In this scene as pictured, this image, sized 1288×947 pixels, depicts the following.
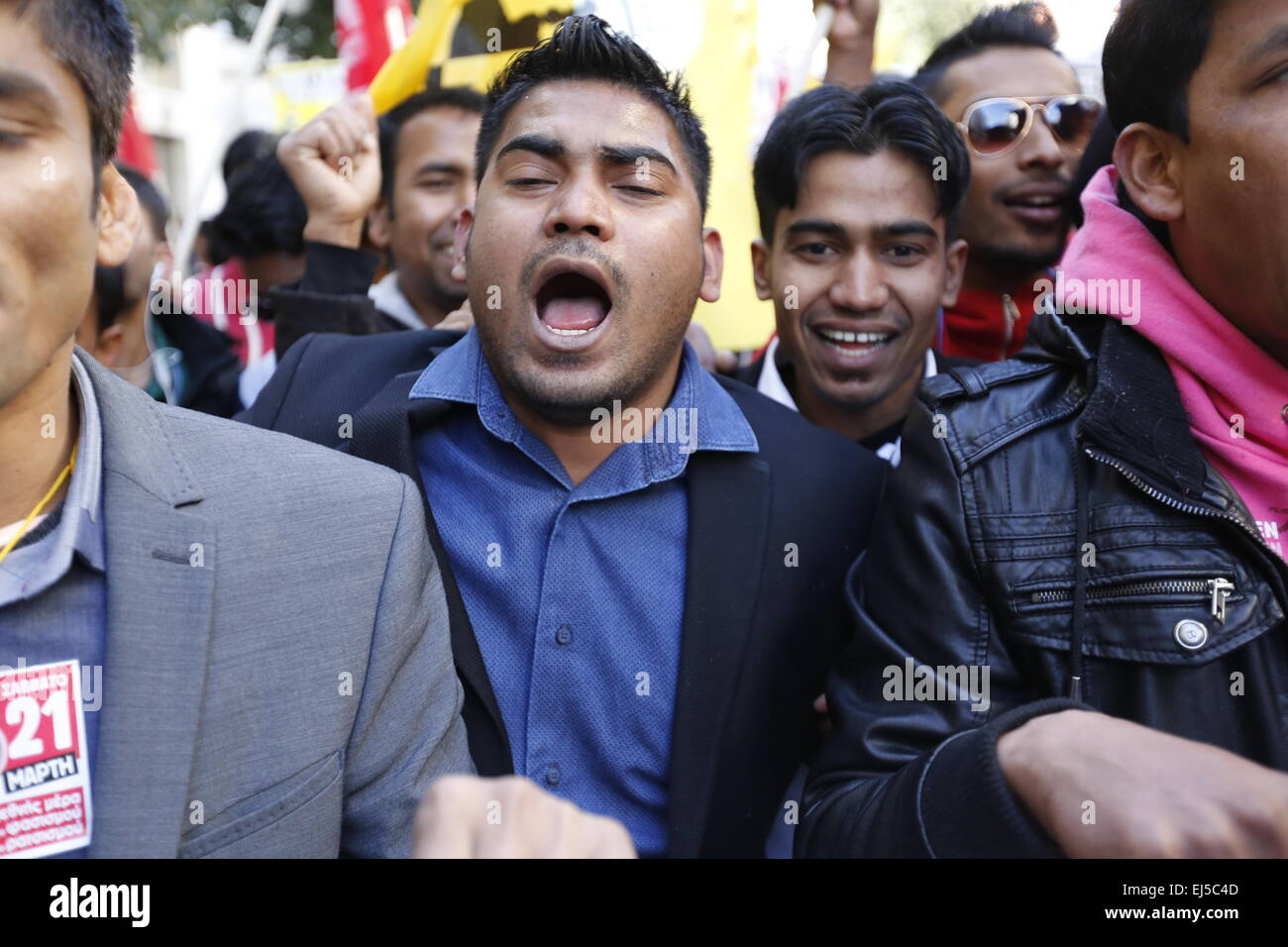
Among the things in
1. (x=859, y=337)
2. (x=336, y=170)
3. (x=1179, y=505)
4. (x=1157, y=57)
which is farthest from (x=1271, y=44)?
(x=336, y=170)

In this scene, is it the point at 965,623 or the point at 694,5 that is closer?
the point at 965,623

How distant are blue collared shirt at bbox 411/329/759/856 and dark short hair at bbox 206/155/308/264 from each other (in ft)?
9.83

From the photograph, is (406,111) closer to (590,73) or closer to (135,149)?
(590,73)

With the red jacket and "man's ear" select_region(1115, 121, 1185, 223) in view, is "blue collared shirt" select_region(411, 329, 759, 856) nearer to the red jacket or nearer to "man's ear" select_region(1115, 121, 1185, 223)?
"man's ear" select_region(1115, 121, 1185, 223)

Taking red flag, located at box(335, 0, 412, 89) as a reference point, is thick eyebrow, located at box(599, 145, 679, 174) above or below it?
below

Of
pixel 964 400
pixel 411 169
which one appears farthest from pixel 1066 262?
pixel 411 169

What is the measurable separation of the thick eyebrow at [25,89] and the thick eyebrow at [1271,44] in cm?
175

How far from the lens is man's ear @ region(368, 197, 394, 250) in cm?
459

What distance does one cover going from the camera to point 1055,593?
1846 mm

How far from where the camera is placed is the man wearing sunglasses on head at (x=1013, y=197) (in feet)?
12.5

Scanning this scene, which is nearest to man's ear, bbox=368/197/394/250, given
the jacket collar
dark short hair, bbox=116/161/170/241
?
dark short hair, bbox=116/161/170/241

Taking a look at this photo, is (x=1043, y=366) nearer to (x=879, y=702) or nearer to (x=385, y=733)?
(x=879, y=702)

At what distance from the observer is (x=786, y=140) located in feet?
11.2

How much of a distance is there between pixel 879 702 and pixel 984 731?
1.04ft
